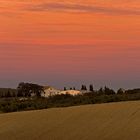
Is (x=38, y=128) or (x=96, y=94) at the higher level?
(x=96, y=94)

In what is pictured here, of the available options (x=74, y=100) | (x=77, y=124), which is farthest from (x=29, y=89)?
(x=77, y=124)

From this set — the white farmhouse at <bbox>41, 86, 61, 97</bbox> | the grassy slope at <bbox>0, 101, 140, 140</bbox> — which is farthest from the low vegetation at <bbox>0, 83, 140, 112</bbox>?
the white farmhouse at <bbox>41, 86, 61, 97</bbox>

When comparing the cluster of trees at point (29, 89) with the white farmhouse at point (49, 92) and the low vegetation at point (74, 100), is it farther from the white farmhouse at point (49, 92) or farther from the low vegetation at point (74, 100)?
the low vegetation at point (74, 100)

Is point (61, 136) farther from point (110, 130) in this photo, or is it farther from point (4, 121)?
point (4, 121)

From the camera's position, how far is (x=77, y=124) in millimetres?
39656

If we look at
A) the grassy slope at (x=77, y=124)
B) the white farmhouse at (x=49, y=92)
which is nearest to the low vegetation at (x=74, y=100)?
the grassy slope at (x=77, y=124)

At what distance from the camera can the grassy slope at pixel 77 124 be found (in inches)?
1420

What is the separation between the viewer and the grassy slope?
3606 centimetres

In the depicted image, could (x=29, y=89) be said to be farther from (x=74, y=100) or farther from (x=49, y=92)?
(x=74, y=100)

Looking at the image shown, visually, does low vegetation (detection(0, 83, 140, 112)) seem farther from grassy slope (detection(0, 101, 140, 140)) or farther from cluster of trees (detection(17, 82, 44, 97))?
cluster of trees (detection(17, 82, 44, 97))

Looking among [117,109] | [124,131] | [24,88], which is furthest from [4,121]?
[24,88]

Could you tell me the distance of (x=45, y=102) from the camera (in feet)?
205

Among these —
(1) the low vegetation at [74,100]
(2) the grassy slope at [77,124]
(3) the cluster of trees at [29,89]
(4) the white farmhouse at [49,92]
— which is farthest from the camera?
Result: (3) the cluster of trees at [29,89]

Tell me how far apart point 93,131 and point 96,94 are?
2723cm
